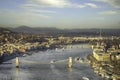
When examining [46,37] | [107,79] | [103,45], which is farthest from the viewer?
[46,37]

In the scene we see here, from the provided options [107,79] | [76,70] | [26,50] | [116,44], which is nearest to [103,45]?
[116,44]

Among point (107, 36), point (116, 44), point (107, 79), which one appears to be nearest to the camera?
point (107, 79)

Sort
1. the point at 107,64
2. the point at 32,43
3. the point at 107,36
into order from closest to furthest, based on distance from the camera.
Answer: the point at 107,64
the point at 107,36
the point at 32,43

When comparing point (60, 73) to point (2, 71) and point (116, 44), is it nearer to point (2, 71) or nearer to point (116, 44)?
point (2, 71)

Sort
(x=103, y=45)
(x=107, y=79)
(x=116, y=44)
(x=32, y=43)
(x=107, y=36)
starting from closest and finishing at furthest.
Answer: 1. (x=107, y=79)
2. (x=116, y=44)
3. (x=103, y=45)
4. (x=107, y=36)
5. (x=32, y=43)

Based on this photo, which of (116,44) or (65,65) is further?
(116,44)

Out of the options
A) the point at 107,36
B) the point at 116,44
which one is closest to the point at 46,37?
the point at 107,36

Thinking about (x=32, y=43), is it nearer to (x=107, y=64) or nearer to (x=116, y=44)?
(x=116, y=44)

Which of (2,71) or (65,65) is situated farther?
(65,65)

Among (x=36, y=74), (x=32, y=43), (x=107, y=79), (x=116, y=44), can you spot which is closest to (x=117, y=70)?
(x=107, y=79)
